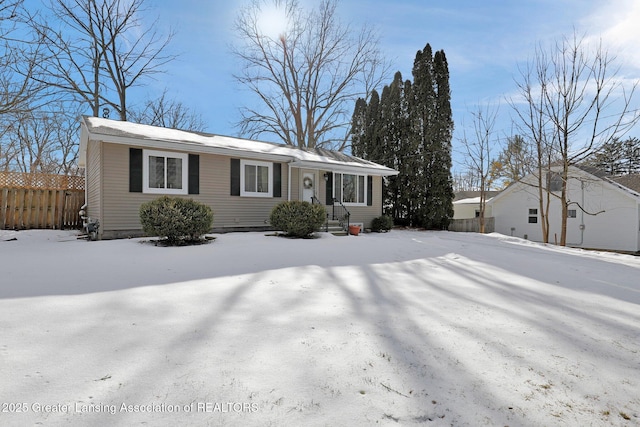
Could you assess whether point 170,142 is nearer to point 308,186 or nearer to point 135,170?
point 135,170

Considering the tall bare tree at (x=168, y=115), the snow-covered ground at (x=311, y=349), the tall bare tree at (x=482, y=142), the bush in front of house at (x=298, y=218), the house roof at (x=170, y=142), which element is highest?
the tall bare tree at (x=168, y=115)

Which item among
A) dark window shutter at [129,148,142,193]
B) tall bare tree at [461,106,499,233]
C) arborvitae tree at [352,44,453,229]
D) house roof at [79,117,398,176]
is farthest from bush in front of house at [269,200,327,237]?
tall bare tree at [461,106,499,233]

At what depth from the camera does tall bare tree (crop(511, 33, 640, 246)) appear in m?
10.8

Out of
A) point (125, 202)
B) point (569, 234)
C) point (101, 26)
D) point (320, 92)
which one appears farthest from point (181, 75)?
point (569, 234)

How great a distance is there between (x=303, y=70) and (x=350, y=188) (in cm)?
1214

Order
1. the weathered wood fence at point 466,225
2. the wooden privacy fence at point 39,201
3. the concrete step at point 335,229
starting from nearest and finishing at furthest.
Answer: the wooden privacy fence at point 39,201
the concrete step at point 335,229
the weathered wood fence at point 466,225

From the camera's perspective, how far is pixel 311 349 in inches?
90.6

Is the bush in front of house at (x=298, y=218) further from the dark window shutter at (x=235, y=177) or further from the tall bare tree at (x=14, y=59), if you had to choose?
the tall bare tree at (x=14, y=59)

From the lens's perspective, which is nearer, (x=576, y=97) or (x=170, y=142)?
(x=170, y=142)

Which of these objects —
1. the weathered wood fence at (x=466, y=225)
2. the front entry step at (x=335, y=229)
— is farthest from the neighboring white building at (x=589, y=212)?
the front entry step at (x=335, y=229)

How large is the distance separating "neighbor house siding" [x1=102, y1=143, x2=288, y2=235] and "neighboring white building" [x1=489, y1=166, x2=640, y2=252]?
1172 cm

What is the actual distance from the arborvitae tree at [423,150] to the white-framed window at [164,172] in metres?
11.4

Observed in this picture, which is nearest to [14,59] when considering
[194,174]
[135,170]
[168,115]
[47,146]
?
[135,170]

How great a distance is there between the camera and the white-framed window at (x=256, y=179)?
10.4 meters
